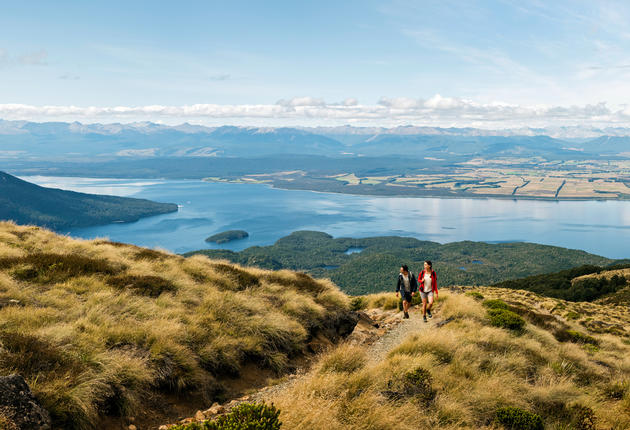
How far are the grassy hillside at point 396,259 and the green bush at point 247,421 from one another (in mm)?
90574

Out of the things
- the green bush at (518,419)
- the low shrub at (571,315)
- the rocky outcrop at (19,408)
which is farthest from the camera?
the low shrub at (571,315)

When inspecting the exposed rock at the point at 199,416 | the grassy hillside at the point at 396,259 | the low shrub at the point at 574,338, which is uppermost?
the exposed rock at the point at 199,416

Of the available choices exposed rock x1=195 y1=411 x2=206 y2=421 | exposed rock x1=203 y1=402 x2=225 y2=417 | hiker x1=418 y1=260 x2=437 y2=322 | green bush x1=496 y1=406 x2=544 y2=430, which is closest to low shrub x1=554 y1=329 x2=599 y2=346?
hiker x1=418 y1=260 x2=437 y2=322

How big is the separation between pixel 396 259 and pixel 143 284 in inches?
5240

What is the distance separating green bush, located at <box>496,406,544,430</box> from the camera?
29.2 feet

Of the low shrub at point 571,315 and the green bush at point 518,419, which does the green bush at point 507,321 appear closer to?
the green bush at point 518,419

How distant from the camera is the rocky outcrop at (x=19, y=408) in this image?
5622 mm

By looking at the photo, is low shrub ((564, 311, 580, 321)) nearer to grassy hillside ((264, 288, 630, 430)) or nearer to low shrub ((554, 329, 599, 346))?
low shrub ((554, 329, 599, 346))

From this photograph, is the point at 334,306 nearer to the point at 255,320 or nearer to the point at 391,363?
the point at 255,320

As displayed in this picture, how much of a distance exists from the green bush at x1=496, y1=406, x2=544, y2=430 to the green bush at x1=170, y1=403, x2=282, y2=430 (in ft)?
18.7

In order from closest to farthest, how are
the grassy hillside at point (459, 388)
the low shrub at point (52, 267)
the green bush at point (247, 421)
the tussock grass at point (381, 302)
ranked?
the green bush at point (247, 421), the grassy hillside at point (459, 388), the low shrub at point (52, 267), the tussock grass at point (381, 302)

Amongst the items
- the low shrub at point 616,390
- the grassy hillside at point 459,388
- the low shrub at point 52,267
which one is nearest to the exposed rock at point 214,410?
the grassy hillside at point 459,388

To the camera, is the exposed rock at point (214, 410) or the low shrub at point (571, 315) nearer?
the exposed rock at point (214, 410)

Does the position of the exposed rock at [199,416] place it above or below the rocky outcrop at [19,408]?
below
